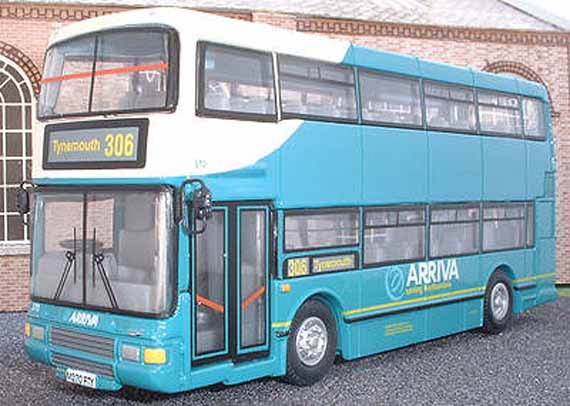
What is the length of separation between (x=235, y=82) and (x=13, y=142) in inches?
340

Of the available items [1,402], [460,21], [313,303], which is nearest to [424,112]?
[313,303]

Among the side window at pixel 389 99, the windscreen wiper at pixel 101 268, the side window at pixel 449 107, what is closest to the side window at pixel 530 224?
the side window at pixel 449 107

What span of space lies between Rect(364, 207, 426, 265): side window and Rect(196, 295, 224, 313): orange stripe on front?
100 inches

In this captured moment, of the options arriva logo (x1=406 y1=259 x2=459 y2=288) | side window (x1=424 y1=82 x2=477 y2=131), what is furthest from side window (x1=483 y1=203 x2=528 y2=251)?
side window (x1=424 y1=82 x2=477 y2=131)

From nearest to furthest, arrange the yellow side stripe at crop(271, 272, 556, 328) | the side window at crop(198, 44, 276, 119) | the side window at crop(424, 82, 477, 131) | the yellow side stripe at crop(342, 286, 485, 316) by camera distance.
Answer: the side window at crop(198, 44, 276, 119) < the yellow side stripe at crop(271, 272, 556, 328) < the yellow side stripe at crop(342, 286, 485, 316) < the side window at crop(424, 82, 477, 131)

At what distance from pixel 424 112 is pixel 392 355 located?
131 inches

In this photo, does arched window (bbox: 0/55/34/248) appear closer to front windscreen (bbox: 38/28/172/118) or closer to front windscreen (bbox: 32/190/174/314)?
front windscreen (bbox: 38/28/172/118)

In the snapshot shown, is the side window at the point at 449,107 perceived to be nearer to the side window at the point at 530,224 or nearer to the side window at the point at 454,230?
the side window at the point at 454,230

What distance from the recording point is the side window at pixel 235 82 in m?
8.55

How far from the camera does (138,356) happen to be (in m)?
8.09

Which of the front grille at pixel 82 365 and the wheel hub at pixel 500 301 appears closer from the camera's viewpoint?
the front grille at pixel 82 365

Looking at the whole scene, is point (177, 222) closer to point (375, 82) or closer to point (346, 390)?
point (346, 390)

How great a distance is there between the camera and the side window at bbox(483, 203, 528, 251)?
12812mm

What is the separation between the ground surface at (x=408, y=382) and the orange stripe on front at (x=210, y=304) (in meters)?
1.10
